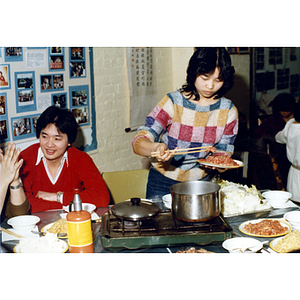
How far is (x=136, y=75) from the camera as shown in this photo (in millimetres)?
3895

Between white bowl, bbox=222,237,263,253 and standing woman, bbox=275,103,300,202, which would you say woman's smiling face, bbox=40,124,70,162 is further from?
standing woman, bbox=275,103,300,202

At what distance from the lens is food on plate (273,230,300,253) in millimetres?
1478

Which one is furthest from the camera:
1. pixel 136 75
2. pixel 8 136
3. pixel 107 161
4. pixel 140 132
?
pixel 136 75

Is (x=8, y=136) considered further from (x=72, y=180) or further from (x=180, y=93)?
(x=180, y=93)

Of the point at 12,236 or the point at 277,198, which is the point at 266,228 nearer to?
the point at 277,198

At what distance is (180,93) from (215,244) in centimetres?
117

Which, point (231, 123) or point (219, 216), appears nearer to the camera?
point (219, 216)

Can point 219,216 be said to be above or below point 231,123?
below

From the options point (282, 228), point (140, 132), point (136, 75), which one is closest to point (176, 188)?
point (282, 228)

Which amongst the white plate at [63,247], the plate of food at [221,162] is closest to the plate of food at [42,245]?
the white plate at [63,247]

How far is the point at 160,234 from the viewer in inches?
58.8

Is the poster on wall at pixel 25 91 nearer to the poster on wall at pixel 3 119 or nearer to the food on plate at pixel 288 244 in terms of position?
the poster on wall at pixel 3 119

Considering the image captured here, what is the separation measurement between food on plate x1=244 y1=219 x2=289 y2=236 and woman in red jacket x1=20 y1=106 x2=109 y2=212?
3.11 ft

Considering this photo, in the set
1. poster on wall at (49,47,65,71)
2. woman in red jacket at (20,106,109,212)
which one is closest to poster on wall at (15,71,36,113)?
poster on wall at (49,47,65,71)
